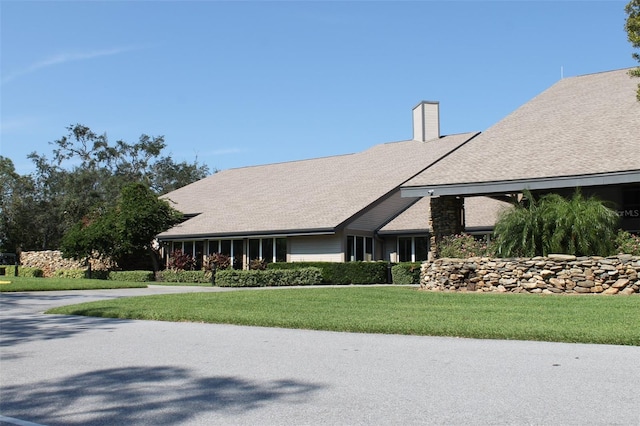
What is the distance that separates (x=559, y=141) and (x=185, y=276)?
1848 centimetres

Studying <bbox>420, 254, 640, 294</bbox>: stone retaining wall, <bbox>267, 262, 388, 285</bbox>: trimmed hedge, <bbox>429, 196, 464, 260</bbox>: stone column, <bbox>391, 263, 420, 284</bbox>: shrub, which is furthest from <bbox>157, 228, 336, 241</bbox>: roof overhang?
<bbox>420, 254, 640, 294</bbox>: stone retaining wall

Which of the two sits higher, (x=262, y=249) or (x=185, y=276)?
(x=262, y=249)

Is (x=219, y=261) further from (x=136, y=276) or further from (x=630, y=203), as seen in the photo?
(x=630, y=203)

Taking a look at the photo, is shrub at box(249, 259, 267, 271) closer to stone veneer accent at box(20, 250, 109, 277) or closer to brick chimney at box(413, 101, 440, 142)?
stone veneer accent at box(20, 250, 109, 277)

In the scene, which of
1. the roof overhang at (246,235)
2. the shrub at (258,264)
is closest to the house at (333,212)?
the roof overhang at (246,235)

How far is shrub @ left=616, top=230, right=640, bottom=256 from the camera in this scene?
1703 cm

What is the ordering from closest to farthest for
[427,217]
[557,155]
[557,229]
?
[557,229] < [557,155] < [427,217]

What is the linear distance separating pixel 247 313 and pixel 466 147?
49.4ft

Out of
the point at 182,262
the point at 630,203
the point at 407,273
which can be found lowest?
the point at 407,273

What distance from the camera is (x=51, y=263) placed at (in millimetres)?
40781

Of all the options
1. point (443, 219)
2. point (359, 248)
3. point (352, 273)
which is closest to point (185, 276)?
point (359, 248)

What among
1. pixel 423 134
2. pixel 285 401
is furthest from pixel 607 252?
pixel 423 134

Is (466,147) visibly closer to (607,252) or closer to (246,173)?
(607,252)

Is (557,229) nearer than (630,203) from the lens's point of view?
Yes
